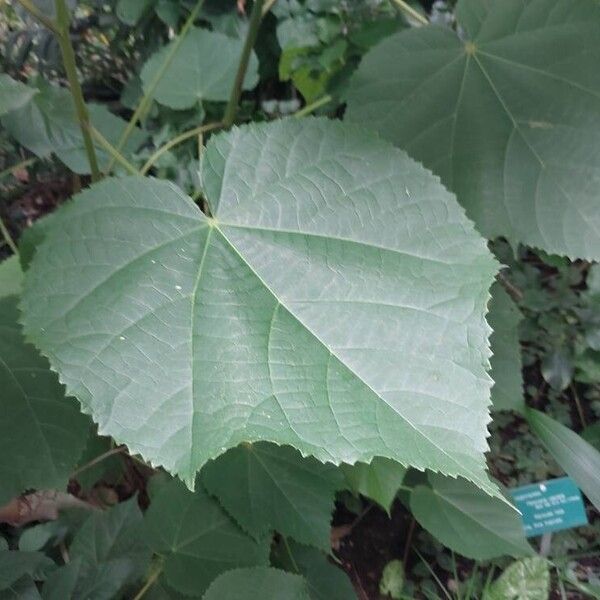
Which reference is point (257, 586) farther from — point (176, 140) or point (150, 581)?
point (176, 140)

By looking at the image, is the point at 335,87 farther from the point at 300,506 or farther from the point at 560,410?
the point at 560,410

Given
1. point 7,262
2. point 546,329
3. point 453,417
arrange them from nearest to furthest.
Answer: point 453,417
point 7,262
point 546,329

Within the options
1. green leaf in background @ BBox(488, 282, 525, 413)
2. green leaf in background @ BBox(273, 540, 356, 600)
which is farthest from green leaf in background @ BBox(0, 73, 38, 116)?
green leaf in background @ BBox(273, 540, 356, 600)

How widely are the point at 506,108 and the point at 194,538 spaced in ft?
2.55

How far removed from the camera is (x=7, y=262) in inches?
30.3

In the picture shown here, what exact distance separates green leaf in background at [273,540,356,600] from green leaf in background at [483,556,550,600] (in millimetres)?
325

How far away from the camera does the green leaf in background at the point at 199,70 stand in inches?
49.7

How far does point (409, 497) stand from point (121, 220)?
90cm

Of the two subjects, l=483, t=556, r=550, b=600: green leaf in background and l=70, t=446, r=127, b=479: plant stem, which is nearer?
l=70, t=446, r=127, b=479: plant stem

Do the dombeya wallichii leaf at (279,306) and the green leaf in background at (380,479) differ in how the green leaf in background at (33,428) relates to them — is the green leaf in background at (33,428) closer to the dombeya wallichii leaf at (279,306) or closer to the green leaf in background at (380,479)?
the dombeya wallichii leaf at (279,306)

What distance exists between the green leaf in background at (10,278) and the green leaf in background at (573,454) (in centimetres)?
87

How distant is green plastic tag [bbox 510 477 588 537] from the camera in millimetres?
1329

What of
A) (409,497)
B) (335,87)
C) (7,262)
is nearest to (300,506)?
(409,497)

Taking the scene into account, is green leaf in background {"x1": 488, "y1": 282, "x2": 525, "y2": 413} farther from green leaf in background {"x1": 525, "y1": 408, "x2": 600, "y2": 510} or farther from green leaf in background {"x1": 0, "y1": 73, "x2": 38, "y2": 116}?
green leaf in background {"x1": 0, "y1": 73, "x2": 38, "y2": 116}
